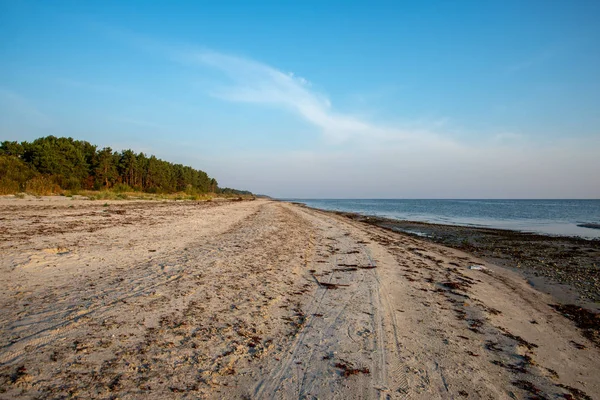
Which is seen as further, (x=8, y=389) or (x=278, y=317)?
(x=278, y=317)

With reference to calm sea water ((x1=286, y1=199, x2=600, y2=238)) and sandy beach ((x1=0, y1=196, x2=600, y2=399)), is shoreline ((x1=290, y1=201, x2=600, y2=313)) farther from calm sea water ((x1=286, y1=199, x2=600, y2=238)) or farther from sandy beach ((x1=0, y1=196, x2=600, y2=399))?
calm sea water ((x1=286, y1=199, x2=600, y2=238))

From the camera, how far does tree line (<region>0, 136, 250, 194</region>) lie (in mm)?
30219

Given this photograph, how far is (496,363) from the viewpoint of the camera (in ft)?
12.4

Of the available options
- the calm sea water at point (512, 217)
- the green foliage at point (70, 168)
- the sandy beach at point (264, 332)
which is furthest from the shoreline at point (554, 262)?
the green foliage at point (70, 168)

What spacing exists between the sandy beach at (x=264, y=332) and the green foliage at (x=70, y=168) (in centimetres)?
2927

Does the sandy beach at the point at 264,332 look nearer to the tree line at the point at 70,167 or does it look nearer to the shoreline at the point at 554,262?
the shoreline at the point at 554,262

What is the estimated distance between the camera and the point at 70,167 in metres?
46.9

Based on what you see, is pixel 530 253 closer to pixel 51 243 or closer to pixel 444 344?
pixel 444 344

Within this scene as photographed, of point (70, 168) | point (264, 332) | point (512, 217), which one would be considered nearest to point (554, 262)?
point (264, 332)

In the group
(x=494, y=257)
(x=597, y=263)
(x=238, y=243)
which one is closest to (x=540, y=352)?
(x=238, y=243)

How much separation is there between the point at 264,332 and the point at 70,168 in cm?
5734

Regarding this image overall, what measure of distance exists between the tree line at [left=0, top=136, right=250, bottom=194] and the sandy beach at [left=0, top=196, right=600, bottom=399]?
2950 centimetres

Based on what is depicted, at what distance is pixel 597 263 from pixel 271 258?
1332 cm

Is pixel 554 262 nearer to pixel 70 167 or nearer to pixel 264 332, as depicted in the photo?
pixel 264 332
